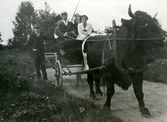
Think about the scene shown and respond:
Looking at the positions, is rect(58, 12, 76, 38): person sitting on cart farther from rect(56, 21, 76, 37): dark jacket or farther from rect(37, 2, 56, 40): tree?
rect(37, 2, 56, 40): tree

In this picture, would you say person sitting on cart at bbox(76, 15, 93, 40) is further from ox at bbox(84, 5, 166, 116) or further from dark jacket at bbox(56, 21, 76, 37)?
ox at bbox(84, 5, 166, 116)

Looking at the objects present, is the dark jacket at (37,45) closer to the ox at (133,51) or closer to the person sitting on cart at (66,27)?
the person sitting on cart at (66,27)

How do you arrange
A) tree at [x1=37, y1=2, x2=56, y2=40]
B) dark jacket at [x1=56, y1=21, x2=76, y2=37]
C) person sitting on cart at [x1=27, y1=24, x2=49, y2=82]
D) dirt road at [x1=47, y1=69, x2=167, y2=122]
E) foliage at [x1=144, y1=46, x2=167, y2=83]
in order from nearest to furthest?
1. dirt road at [x1=47, y1=69, x2=167, y2=122]
2. dark jacket at [x1=56, y1=21, x2=76, y2=37]
3. tree at [x1=37, y1=2, x2=56, y2=40]
4. foliage at [x1=144, y1=46, x2=167, y2=83]
5. person sitting on cart at [x1=27, y1=24, x2=49, y2=82]

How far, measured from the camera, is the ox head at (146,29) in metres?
4.21

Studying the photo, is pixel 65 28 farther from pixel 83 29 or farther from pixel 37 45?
pixel 37 45

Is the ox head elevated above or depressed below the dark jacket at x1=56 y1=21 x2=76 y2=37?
below

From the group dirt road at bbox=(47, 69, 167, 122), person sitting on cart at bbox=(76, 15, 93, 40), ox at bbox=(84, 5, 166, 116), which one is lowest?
dirt road at bbox=(47, 69, 167, 122)

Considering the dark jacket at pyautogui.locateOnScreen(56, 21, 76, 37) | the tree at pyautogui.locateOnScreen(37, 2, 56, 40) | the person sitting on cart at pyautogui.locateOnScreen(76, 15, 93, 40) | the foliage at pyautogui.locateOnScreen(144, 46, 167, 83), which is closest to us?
the person sitting on cart at pyautogui.locateOnScreen(76, 15, 93, 40)

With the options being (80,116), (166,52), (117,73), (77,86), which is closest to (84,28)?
(77,86)

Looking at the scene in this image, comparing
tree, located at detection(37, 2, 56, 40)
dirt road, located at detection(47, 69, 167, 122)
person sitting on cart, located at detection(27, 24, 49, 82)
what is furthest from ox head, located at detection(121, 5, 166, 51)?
person sitting on cart, located at detection(27, 24, 49, 82)

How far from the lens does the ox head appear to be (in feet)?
13.8

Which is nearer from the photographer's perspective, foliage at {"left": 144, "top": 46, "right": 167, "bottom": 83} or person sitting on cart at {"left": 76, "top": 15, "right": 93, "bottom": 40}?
person sitting on cart at {"left": 76, "top": 15, "right": 93, "bottom": 40}

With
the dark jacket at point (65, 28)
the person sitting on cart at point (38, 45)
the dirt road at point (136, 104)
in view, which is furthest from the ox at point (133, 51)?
the person sitting on cart at point (38, 45)

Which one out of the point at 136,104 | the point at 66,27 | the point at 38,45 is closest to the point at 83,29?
the point at 66,27
